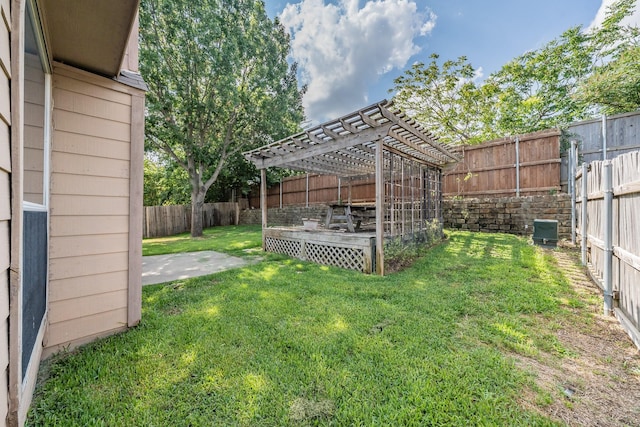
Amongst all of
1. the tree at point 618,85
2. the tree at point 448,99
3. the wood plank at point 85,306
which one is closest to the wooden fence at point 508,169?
the tree at point 618,85

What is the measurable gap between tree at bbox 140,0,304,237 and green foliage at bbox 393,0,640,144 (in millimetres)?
6613

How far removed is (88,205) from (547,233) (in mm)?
8345

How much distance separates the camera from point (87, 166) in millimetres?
2225

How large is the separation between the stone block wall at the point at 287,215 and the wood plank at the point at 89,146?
9.17 m

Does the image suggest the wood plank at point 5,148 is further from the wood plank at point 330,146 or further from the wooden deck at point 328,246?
the wooden deck at point 328,246

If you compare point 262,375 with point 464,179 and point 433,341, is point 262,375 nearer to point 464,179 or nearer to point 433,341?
point 433,341

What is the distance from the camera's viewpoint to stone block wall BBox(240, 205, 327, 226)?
12117 millimetres

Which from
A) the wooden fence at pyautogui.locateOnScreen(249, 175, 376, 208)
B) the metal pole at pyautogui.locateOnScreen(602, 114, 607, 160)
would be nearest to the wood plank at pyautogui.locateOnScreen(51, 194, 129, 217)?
the wooden fence at pyautogui.locateOnScreen(249, 175, 376, 208)

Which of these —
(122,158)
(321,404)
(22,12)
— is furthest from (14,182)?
(321,404)

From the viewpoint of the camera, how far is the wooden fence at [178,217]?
1097cm

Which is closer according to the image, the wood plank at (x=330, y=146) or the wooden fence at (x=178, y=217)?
the wood plank at (x=330, y=146)

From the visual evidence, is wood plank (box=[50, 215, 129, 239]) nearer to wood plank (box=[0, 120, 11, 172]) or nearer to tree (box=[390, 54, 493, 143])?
wood plank (box=[0, 120, 11, 172])

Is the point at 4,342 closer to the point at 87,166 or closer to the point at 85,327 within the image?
the point at 85,327

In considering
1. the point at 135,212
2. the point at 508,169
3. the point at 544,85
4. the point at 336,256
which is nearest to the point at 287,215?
the point at 336,256
